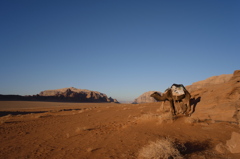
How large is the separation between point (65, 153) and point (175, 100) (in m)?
8.78

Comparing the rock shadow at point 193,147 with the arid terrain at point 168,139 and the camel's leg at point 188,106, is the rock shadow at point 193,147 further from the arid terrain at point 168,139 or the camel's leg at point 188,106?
the camel's leg at point 188,106

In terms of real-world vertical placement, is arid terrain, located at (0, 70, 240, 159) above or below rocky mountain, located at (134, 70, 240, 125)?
below

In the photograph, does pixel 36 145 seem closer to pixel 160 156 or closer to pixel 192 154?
pixel 160 156

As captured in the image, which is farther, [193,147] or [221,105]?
[221,105]

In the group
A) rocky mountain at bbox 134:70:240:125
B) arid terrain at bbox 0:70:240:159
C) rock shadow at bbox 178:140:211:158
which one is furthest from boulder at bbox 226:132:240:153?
rocky mountain at bbox 134:70:240:125

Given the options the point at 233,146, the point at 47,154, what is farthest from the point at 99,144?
the point at 233,146

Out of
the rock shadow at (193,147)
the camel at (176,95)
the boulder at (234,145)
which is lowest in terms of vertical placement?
the rock shadow at (193,147)

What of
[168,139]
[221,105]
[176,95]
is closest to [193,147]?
[168,139]

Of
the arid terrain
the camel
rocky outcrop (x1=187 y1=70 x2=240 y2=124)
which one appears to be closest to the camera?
the arid terrain

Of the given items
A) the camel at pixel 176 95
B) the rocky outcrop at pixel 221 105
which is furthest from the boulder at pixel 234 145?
the camel at pixel 176 95

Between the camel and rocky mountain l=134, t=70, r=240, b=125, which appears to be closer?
rocky mountain l=134, t=70, r=240, b=125

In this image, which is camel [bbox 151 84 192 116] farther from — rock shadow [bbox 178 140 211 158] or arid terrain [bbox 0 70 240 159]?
rock shadow [bbox 178 140 211 158]

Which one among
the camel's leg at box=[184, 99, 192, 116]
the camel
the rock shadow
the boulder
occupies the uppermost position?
the camel

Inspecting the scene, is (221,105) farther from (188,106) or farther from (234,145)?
(234,145)
